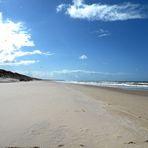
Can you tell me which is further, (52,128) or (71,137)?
(52,128)

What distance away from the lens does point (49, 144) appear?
460cm

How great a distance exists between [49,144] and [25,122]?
1.90 m

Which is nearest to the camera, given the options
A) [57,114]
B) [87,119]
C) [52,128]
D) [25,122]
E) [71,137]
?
[71,137]

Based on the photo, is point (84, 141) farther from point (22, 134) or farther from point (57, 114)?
point (57, 114)

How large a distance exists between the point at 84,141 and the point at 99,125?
1.37m

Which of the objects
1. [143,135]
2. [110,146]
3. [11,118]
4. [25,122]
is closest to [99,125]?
[143,135]

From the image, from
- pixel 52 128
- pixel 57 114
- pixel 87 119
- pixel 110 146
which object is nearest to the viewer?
pixel 110 146

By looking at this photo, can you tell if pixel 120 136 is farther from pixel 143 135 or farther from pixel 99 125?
pixel 99 125

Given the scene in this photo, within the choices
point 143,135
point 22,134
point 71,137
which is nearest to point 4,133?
point 22,134

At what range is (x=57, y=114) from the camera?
739 centimetres

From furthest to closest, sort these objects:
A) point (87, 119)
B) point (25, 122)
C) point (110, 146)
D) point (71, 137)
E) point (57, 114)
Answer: point (57, 114)
point (87, 119)
point (25, 122)
point (71, 137)
point (110, 146)

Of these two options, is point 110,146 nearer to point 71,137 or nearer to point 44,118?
point 71,137

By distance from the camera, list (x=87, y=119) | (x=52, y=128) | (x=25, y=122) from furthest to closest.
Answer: (x=87, y=119) < (x=25, y=122) < (x=52, y=128)

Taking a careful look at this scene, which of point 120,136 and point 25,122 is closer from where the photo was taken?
point 120,136
